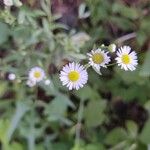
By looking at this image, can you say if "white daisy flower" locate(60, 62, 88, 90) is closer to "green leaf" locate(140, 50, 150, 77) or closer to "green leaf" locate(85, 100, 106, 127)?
"green leaf" locate(140, 50, 150, 77)

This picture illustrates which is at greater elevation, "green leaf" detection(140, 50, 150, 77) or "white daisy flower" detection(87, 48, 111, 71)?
"green leaf" detection(140, 50, 150, 77)

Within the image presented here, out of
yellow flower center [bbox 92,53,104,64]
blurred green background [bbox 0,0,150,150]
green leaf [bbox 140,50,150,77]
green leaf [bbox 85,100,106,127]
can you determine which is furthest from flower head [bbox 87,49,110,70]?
green leaf [bbox 85,100,106,127]

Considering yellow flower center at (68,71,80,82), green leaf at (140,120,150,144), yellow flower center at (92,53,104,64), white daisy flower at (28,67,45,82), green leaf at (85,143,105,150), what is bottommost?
yellow flower center at (68,71,80,82)

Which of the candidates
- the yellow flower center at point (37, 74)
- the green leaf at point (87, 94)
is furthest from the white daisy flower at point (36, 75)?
the green leaf at point (87, 94)

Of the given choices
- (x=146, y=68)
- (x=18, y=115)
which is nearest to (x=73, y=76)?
(x=146, y=68)

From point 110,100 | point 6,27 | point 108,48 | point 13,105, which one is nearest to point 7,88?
Result: point 13,105

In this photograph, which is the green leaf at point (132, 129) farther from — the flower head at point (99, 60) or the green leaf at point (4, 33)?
the flower head at point (99, 60)

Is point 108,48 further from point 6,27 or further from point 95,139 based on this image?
point 95,139

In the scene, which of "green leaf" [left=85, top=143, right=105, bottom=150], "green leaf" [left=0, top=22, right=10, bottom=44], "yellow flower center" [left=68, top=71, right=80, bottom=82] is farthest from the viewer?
"green leaf" [left=85, top=143, right=105, bottom=150]
